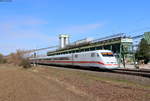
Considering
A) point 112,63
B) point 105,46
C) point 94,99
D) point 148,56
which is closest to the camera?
point 94,99

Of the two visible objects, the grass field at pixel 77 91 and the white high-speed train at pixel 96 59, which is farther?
the white high-speed train at pixel 96 59

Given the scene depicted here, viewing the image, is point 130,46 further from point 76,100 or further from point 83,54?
point 76,100

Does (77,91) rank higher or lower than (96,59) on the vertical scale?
lower

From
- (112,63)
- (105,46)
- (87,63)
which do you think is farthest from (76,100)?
(105,46)

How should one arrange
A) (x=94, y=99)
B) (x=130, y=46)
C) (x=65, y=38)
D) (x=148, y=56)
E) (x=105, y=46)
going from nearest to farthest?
(x=94, y=99) → (x=130, y=46) → (x=105, y=46) → (x=148, y=56) → (x=65, y=38)

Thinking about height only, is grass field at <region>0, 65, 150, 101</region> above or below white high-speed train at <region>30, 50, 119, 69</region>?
below

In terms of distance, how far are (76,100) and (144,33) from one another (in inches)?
1029

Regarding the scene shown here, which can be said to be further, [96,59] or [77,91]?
[96,59]

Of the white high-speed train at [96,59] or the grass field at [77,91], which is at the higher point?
the white high-speed train at [96,59]

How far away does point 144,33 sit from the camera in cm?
3088

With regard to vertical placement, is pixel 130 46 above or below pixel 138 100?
above

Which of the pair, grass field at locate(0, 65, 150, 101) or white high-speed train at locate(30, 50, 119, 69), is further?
white high-speed train at locate(30, 50, 119, 69)

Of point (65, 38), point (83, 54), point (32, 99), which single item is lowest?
point (32, 99)

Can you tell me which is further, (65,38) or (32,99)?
(65,38)
